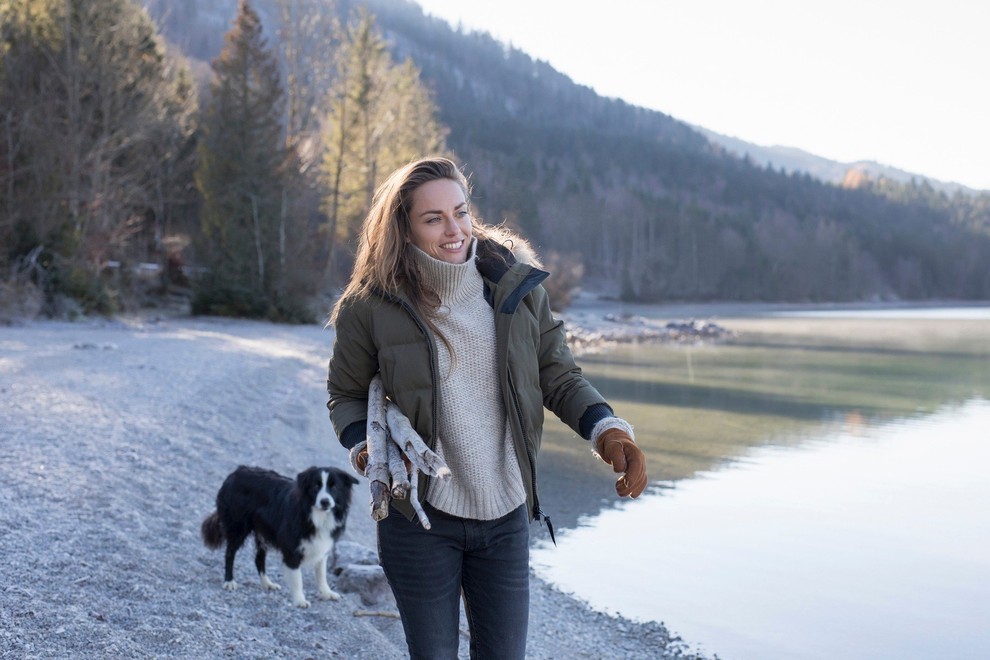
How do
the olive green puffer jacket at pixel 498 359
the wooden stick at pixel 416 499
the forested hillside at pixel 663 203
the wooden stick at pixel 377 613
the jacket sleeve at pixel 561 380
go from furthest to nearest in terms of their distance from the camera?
1. the forested hillside at pixel 663 203
2. the wooden stick at pixel 377 613
3. the jacket sleeve at pixel 561 380
4. the olive green puffer jacket at pixel 498 359
5. the wooden stick at pixel 416 499

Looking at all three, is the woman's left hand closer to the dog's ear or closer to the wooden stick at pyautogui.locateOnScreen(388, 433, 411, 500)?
the wooden stick at pyautogui.locateOnScreen(388, 433, 411, 500)

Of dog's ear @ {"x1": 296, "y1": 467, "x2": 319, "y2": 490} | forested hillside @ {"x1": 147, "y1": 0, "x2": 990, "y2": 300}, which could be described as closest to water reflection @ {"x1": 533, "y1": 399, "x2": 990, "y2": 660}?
dog's ear @ {"x1": 296, "y1": 467, "x2": 319, "y2": 490}

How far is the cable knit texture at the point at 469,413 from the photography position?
2.60 meters

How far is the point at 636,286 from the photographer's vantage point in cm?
8050

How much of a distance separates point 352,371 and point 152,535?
11.8ft

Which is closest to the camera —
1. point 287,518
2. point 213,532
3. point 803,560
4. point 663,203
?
point 287,518

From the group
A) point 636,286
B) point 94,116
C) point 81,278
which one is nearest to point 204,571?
point 81,278

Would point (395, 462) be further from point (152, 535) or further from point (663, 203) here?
point (663, 203)

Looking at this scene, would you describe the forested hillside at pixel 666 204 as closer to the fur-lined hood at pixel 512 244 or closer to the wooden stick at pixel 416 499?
the fur-lined hood at pixel 512 244

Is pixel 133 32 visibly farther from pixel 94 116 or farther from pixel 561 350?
pixel 561 350

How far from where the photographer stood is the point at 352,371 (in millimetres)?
2719

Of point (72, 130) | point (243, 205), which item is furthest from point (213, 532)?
point (243, 205)

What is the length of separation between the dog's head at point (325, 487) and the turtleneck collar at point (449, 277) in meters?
2.44

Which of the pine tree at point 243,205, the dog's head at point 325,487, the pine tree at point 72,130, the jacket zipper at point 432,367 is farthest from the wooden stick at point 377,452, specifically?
the pine tree at point 243,205
